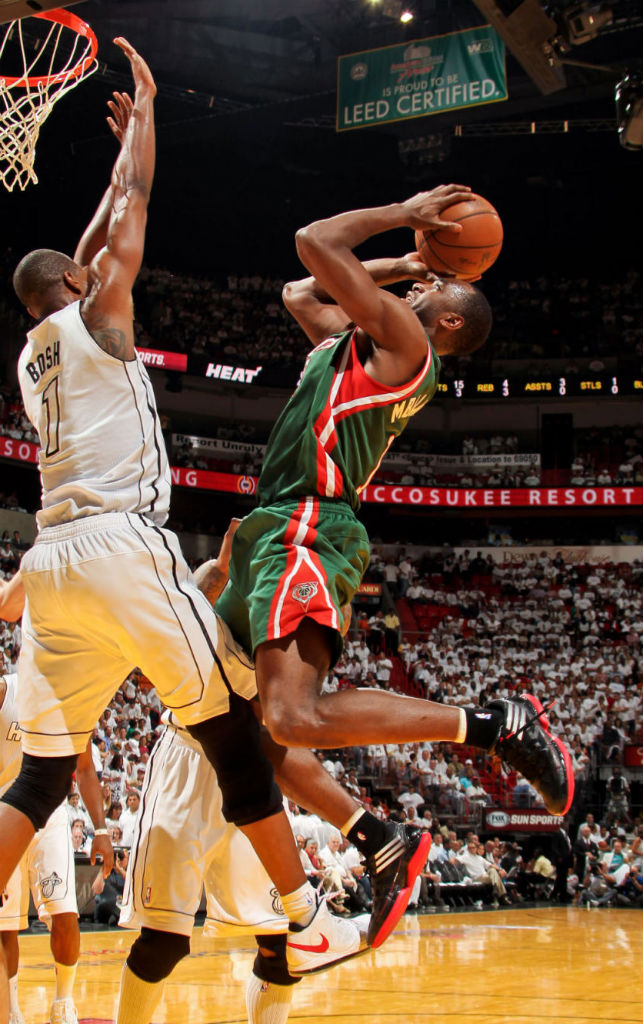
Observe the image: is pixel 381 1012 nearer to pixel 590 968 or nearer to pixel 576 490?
pixel 590 968

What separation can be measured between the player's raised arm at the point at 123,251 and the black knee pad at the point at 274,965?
2.30 metres

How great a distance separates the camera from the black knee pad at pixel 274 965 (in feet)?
12.1

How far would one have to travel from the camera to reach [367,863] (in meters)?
3.17

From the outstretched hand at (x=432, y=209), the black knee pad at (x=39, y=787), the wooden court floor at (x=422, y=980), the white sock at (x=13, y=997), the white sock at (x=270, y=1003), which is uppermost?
the outstretched hand at (x=432, y=209)

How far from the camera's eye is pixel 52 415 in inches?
134

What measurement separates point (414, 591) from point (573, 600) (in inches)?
154

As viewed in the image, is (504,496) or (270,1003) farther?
(504,496)

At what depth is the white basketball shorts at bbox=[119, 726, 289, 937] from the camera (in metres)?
3.71

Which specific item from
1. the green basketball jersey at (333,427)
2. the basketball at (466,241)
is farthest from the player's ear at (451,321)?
the green basketball jersey at (333,427)

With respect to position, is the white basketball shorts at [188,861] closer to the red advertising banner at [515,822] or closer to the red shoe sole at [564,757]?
→ the red shoe sole at [564,757]

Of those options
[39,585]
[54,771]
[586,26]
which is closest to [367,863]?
[54,771]

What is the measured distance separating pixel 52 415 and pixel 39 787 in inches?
49.9

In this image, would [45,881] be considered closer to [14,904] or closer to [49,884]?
[49,884]

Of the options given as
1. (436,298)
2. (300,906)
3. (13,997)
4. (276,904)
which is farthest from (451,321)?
(13,997)
